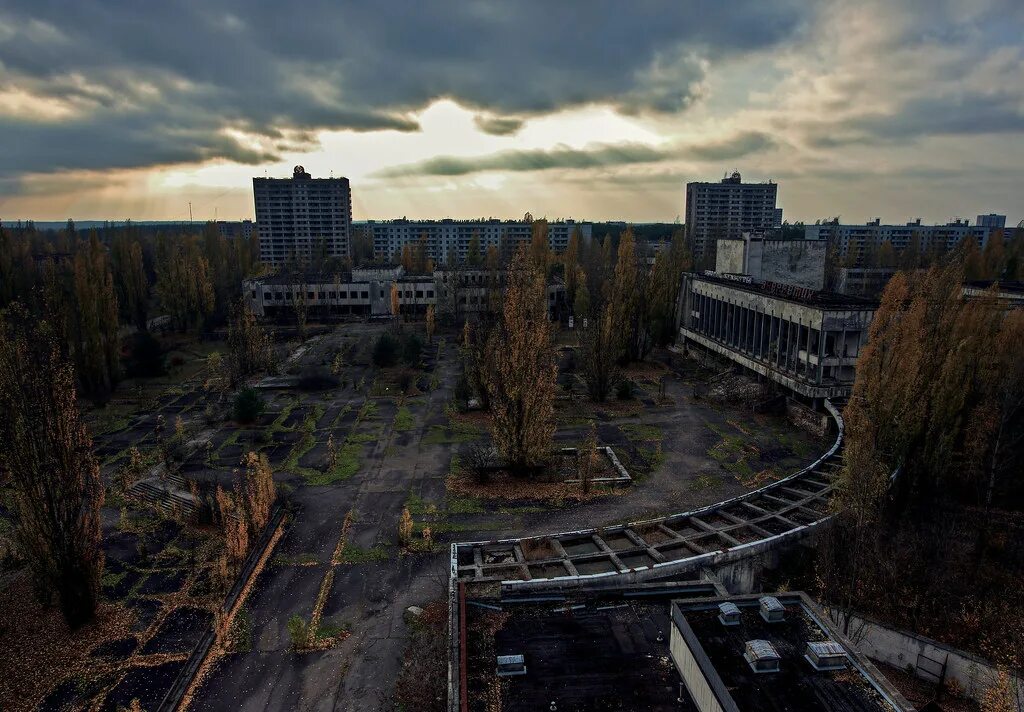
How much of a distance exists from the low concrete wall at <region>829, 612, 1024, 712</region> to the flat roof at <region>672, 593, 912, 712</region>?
5.80m

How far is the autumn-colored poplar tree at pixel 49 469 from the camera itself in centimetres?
→ 1658

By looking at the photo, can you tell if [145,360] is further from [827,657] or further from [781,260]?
[781,260]

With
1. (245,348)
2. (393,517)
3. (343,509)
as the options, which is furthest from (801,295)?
(245,348)

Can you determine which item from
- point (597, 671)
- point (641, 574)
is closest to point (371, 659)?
point (597, 671)

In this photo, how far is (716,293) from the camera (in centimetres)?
5206

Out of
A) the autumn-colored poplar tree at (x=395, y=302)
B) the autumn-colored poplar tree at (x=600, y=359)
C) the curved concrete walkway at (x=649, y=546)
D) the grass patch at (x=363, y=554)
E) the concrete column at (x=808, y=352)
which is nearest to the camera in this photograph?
the curved concrete walkway at (x=649, y=546)

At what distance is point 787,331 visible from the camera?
41.7 m

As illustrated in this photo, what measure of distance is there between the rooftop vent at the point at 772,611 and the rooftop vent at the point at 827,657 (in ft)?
4.40

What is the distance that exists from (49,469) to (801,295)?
4621cm

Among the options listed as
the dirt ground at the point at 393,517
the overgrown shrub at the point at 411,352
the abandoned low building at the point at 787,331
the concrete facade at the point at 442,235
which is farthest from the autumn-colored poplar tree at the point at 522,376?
the concrete facade at the point at 442,235

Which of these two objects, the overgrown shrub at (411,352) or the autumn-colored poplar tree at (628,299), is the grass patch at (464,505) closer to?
the autumn-colored poplar tree at (628,299)

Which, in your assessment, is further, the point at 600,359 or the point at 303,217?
the point at 303,217

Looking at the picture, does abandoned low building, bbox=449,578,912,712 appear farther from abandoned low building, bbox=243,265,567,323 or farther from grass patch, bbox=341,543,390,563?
abandoned low building, bbox=243,265,567,323

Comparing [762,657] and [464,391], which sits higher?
[762,657]
